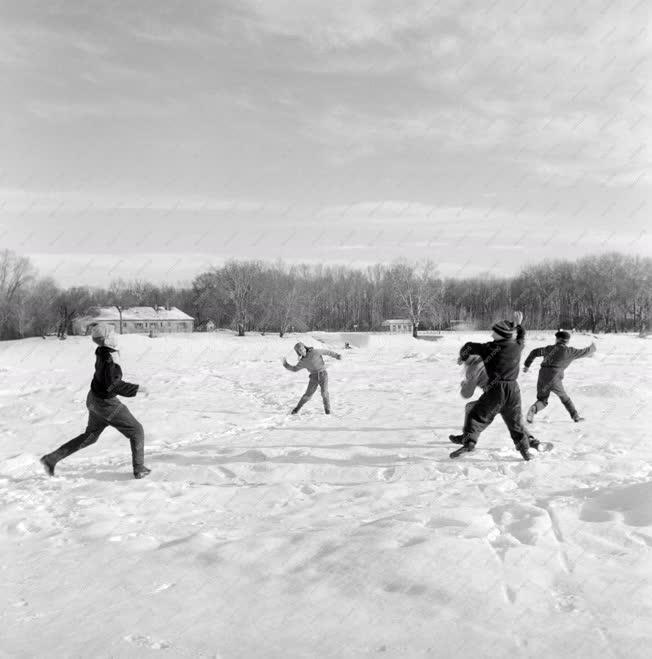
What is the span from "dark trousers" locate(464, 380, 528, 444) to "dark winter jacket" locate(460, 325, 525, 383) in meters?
0.09

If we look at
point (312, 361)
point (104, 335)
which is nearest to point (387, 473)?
point (104, 335)

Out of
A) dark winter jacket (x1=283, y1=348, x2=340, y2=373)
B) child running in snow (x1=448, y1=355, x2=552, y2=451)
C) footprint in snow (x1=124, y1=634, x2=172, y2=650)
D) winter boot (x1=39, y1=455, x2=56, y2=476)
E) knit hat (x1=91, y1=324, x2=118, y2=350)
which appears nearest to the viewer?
footprint in snow (x1=124, y1=634, x2=172, y2=650)

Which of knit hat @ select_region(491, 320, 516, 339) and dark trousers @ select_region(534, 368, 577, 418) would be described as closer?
knit hat @ select_region(491, 320, 516, 339)

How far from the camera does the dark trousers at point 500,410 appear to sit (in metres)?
6.88

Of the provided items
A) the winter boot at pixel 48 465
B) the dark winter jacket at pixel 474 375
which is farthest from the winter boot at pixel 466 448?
the winter boot at pixel 48 465

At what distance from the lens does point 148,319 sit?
75125 millimetres

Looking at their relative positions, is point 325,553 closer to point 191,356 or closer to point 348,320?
point 191,356

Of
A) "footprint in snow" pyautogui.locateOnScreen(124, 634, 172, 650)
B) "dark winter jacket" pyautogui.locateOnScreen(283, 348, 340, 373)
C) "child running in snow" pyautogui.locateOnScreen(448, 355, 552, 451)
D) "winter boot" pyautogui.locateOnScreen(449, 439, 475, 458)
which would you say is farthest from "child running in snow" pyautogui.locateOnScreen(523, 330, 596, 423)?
"footprint in snow" pyautogui.locateOnScreen(124, 634, 172, 650)

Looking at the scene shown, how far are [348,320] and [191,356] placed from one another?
153ft

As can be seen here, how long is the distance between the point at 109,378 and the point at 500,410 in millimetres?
4506

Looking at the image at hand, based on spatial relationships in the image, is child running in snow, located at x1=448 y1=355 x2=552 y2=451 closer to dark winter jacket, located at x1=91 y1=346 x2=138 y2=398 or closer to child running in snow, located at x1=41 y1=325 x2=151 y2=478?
child running in snow, located at x1=41 y1=325 x2=151 y2=478

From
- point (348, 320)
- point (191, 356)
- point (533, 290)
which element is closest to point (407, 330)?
point (348, 320)

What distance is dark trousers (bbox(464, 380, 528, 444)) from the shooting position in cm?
688

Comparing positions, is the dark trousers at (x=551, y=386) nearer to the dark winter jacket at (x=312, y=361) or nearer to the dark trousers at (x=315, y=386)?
the dark winter jacket at (x=312, y=361)
